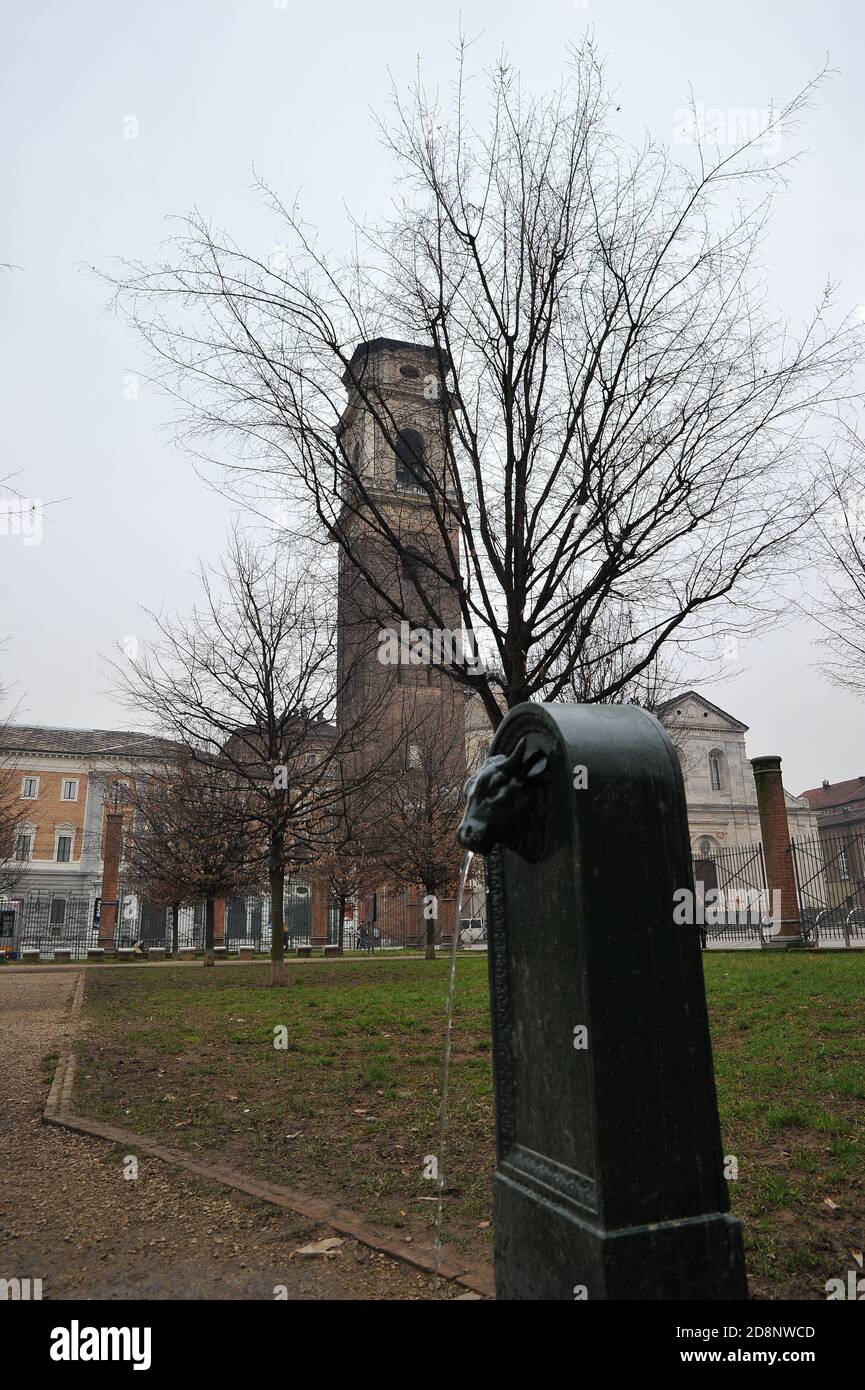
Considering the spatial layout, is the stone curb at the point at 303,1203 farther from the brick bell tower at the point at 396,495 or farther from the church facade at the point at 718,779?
the church facade at the point at 718,779

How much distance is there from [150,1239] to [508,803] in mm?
2754

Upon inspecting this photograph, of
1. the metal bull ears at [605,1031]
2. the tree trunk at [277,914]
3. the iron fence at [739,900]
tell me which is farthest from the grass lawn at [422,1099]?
the iron fence at [739,900]

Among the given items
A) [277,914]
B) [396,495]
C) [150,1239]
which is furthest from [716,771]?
[150,1239]

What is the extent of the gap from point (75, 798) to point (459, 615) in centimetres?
5778

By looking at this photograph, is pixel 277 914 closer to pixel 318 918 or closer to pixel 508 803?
pixel 508 803

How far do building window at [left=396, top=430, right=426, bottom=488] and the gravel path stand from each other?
16.8 feet

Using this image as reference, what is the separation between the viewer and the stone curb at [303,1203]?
329cm

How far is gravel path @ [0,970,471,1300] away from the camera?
326cm

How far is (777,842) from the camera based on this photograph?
1973cm

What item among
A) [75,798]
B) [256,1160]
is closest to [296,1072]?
[256,1160]

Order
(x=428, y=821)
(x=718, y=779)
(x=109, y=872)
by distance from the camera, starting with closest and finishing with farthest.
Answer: (x=428, y=821)
(x=109, y=872)
(x=718, y=779)

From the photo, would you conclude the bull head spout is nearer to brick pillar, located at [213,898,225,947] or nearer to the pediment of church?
the pediment of church

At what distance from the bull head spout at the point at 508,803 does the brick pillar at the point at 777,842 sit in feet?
59.7
